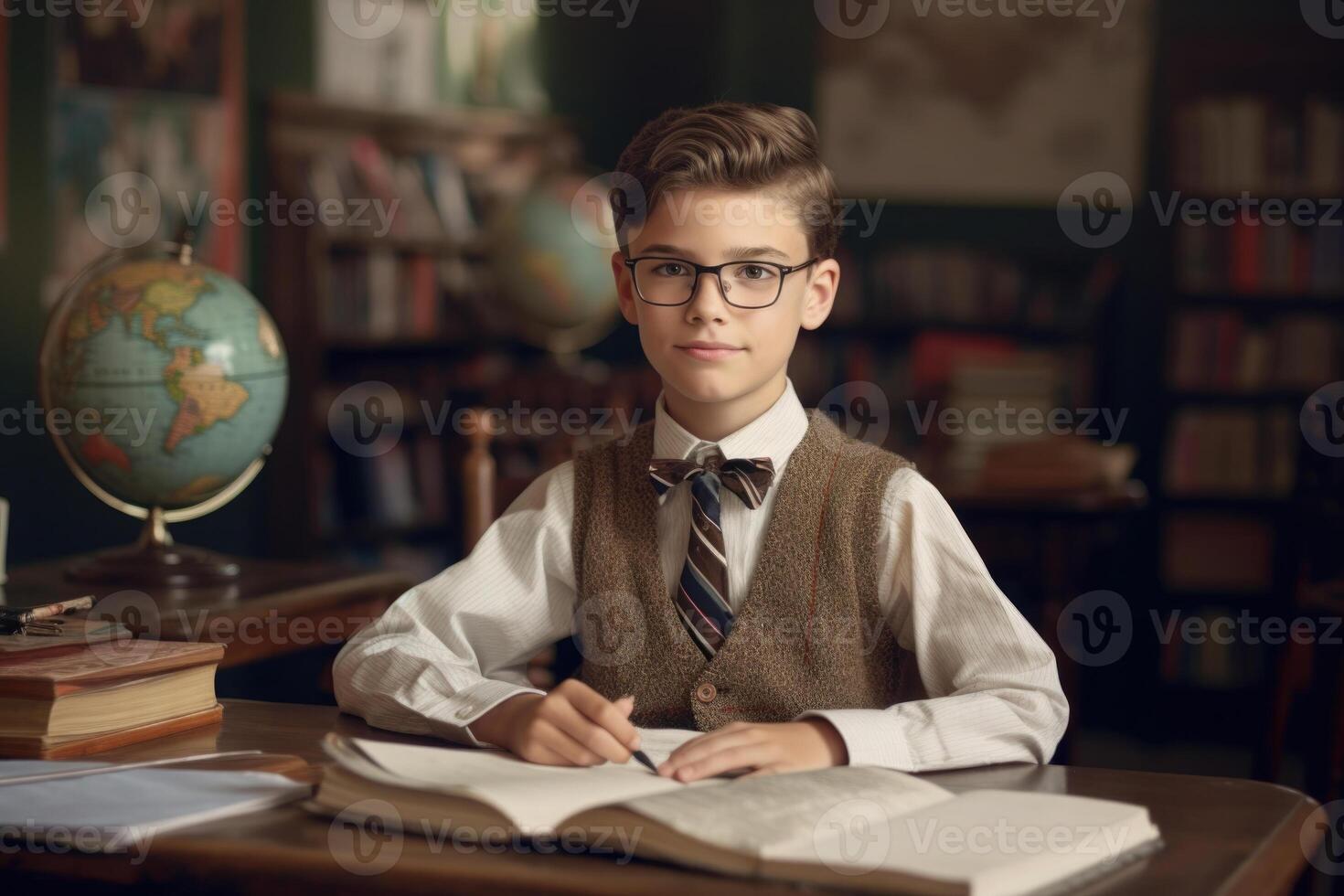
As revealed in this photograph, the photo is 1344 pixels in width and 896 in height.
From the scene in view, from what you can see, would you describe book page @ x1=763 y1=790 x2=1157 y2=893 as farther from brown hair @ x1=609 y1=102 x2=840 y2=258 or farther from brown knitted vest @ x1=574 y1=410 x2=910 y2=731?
brown hair @ x1=609 y1=102 x2=840 y2=258

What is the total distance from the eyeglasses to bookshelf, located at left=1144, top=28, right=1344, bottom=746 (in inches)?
166

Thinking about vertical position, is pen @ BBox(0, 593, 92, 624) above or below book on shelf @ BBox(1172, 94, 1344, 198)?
below

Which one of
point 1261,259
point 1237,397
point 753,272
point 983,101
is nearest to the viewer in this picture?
point 753,272

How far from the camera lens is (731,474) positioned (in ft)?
4.91

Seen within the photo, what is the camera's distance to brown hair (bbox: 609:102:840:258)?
1.49m

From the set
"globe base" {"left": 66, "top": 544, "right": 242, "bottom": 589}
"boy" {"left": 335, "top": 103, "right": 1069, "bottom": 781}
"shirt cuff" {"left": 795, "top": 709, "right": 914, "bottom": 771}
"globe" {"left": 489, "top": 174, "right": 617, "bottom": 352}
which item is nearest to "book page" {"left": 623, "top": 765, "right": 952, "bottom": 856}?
"shirt cuff" {"left": 795, "top": 709, "right": 914, "bottom": 771}

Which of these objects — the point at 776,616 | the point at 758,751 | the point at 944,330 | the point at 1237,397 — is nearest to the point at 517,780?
the point at 758,751

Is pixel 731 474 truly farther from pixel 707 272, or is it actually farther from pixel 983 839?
pixel 983 839

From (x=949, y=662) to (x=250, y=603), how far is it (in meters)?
1.05

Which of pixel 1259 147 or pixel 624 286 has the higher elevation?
pixel 1259 147

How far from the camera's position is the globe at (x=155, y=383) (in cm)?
217

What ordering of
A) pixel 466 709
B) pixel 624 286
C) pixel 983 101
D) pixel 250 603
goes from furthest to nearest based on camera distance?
pixel 983 101
pixel 250 603
pixel 624 286
pixel 466 709

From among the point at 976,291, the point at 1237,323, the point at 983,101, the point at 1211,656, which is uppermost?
the point at 983,101

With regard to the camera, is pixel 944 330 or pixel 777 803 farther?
pixel 944 330
